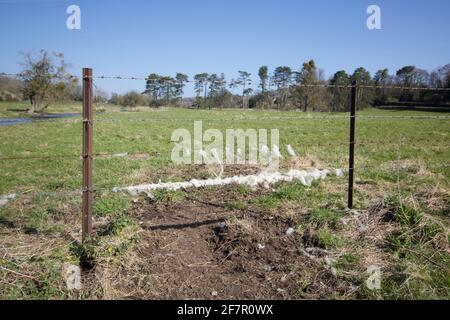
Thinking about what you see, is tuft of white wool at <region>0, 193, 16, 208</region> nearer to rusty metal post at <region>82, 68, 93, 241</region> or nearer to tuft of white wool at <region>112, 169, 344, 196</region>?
tuft of white wool at <region>112, 169, 344, 196</region>

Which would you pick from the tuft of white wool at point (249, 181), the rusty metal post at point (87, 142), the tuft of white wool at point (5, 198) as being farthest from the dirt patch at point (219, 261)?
the tuft of white wool at point (5, 198)

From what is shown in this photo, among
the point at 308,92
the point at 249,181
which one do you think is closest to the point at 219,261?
the point at 249,181

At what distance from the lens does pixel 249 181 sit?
6652mm

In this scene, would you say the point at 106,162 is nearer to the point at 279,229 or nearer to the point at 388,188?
the point at 279,229

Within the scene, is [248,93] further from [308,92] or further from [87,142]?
[308,92]

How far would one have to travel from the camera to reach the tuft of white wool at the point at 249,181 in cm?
611

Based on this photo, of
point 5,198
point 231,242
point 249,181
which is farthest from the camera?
point 249,181

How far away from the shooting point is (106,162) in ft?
29.3

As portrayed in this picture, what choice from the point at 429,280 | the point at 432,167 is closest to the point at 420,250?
the point at 429,280

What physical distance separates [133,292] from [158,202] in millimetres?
2390

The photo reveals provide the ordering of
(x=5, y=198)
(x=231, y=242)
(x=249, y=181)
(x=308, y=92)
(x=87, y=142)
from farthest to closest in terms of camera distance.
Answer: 1. (x=308, y=92)
2. (x=249, y=181)
3. (x=5, y=198)
4. (x=231, y=242)
5. (x=87, y=142)

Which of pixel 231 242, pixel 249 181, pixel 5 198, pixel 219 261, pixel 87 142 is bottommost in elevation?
pixel 219 261

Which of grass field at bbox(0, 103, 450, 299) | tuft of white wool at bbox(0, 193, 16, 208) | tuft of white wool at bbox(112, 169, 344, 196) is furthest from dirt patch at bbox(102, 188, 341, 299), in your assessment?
tuft of white wool at bbox(0, 193, 16, 208)

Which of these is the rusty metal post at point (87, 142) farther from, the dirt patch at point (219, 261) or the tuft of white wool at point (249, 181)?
the tuft of white wool at point (249, 181)
